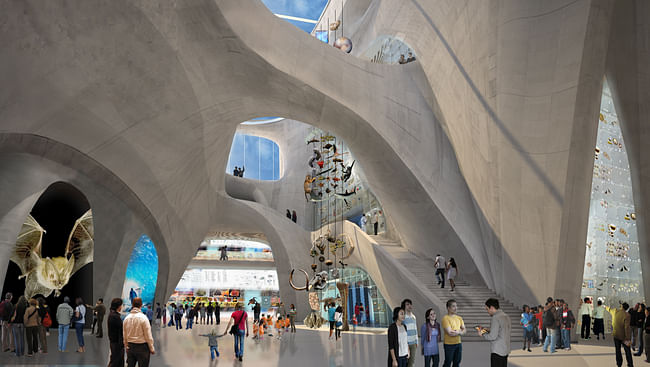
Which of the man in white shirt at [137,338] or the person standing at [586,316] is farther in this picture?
the person standing at [586,316]

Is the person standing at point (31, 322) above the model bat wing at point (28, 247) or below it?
below

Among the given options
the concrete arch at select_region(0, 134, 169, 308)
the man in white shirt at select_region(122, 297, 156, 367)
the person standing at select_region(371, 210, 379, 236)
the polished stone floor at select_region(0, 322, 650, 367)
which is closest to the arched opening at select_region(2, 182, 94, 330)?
the concrete arch at select_region(0, 134, 169, 308)

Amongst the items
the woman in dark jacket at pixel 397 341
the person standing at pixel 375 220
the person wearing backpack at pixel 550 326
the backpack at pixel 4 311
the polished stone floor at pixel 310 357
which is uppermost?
the person standing at pixel 375 220

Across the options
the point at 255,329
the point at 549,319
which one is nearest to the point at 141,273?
the point at 255,329

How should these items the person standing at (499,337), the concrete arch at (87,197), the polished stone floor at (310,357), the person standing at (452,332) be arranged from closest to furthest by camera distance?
the person standing at (499,337), the person standing at (452,332), the polished stone floor at (310,357), the concrete arch at (87,197)

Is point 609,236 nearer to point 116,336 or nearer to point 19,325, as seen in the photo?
point 116,336

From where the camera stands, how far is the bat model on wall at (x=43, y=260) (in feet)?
63.4

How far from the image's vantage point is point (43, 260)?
65.8 feet

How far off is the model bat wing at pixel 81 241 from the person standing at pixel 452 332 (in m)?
19.5

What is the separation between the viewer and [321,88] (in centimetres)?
1623

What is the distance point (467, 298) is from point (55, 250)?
670 inches

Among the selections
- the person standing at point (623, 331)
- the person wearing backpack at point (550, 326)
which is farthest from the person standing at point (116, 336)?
the person wearing backpack at point (550, 326)

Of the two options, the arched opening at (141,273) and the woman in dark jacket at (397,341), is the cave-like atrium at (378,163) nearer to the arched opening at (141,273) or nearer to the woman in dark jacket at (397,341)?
the woman in dark jacket at (397,341)

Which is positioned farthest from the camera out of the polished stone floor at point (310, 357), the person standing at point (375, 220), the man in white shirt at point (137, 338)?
the person standing at point (375, 220)
